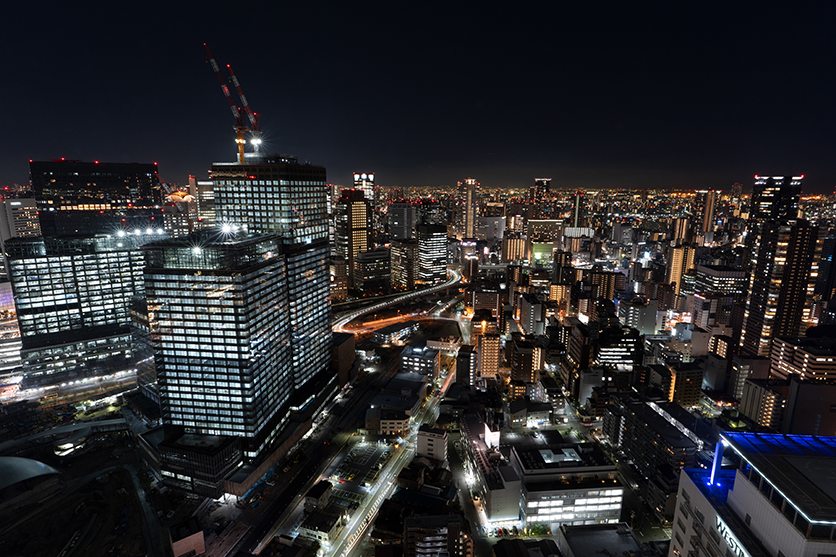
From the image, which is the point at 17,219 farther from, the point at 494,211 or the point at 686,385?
the point at 494,211

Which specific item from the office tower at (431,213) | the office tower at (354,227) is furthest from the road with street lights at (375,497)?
the office tower at (431,213)

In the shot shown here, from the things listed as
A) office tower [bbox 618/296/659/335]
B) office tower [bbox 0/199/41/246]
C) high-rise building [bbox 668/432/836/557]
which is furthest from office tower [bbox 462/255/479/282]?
high-rise building [bbox 668/432/836/557]

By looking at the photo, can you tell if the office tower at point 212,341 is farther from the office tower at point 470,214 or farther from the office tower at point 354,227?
the office tower at point 470,214

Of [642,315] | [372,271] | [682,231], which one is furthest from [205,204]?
[682,231]

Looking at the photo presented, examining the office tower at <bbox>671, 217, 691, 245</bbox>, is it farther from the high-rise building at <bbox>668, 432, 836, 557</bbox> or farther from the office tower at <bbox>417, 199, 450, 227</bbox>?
the high-rise building at <bbox>668, 432, 836, 557</bbox>

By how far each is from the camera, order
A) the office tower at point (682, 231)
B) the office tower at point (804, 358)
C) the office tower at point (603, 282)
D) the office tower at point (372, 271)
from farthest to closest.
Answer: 1. the office tower at point (682, 231)
2. the office tower at point (372, 271)
3. the office tower at point (603, 282)
4. the office tower at point (804, 358)

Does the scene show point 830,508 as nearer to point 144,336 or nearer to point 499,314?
point 144,336
